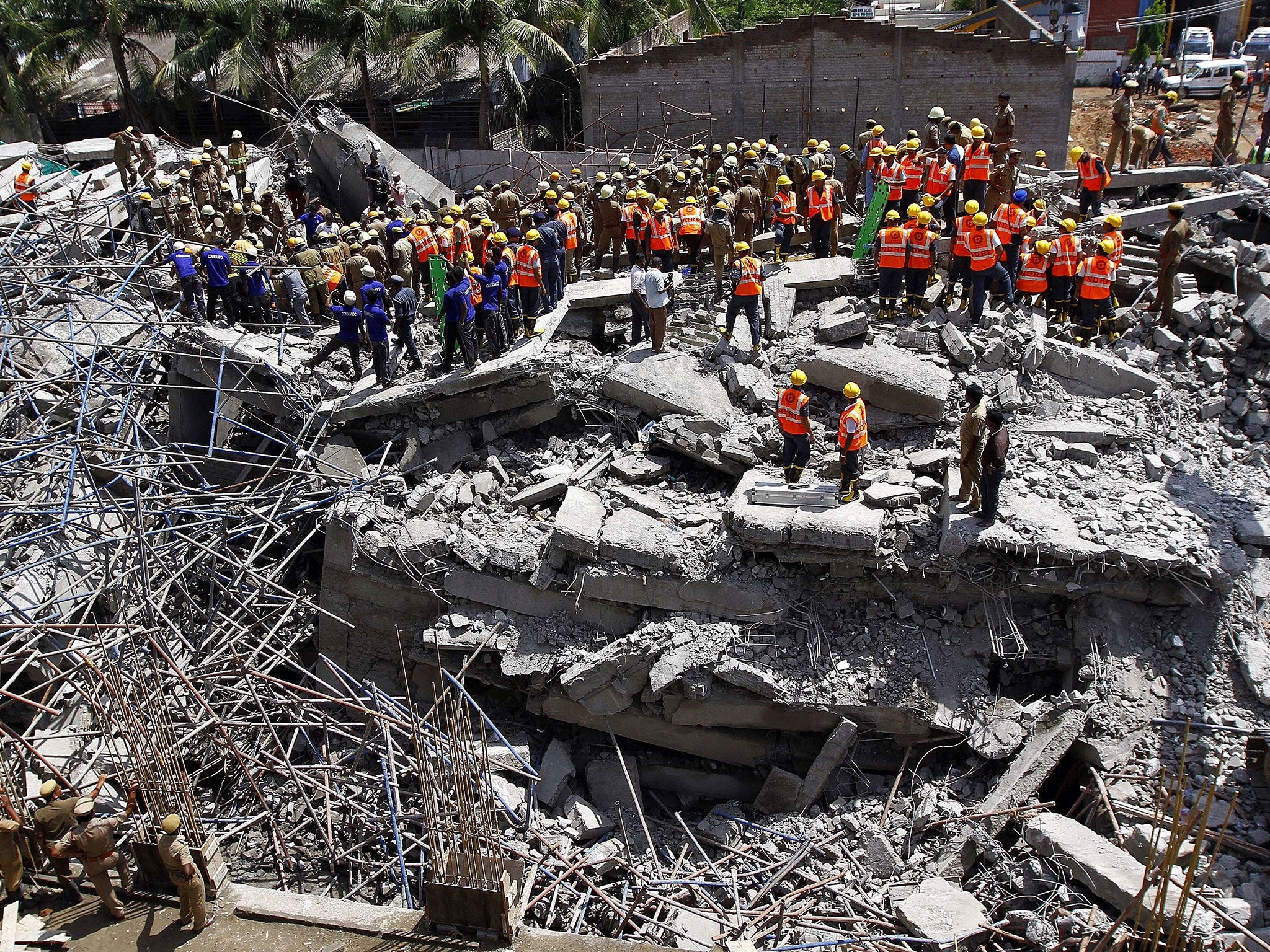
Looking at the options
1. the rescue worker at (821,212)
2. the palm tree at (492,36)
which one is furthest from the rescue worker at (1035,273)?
the palm tree at (492,36)

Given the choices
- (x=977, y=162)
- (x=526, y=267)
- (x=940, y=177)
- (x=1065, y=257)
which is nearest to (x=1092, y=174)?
(x=977, y=162)

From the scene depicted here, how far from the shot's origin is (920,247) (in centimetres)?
1425

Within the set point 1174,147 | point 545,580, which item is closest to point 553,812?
point 545,580

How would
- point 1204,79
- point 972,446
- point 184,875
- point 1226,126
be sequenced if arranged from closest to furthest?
point 184,875, point 972,446, point 1226,126, point 1204,79

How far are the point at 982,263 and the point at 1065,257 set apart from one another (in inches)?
48.2

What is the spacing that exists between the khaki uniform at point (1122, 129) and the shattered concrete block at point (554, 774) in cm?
1334

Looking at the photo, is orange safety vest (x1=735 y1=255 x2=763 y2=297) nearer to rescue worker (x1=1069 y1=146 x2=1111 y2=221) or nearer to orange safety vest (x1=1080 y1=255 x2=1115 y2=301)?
orange safety vest (x1=1080 y1=255 x2=1115 y2=301)

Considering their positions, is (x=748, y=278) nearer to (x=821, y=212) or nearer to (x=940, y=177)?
(x=821, y=212)

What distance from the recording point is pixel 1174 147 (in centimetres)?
2262

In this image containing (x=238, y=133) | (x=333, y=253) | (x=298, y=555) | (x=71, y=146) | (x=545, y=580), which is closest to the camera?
(x=545, y=580)

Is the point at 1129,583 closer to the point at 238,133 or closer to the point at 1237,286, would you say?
A: the point at 1237,286

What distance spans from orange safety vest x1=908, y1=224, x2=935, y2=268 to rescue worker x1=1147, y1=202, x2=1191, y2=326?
3.11 metres

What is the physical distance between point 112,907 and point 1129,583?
10.2 meters

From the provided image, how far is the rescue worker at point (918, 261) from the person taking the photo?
46.5 ft
